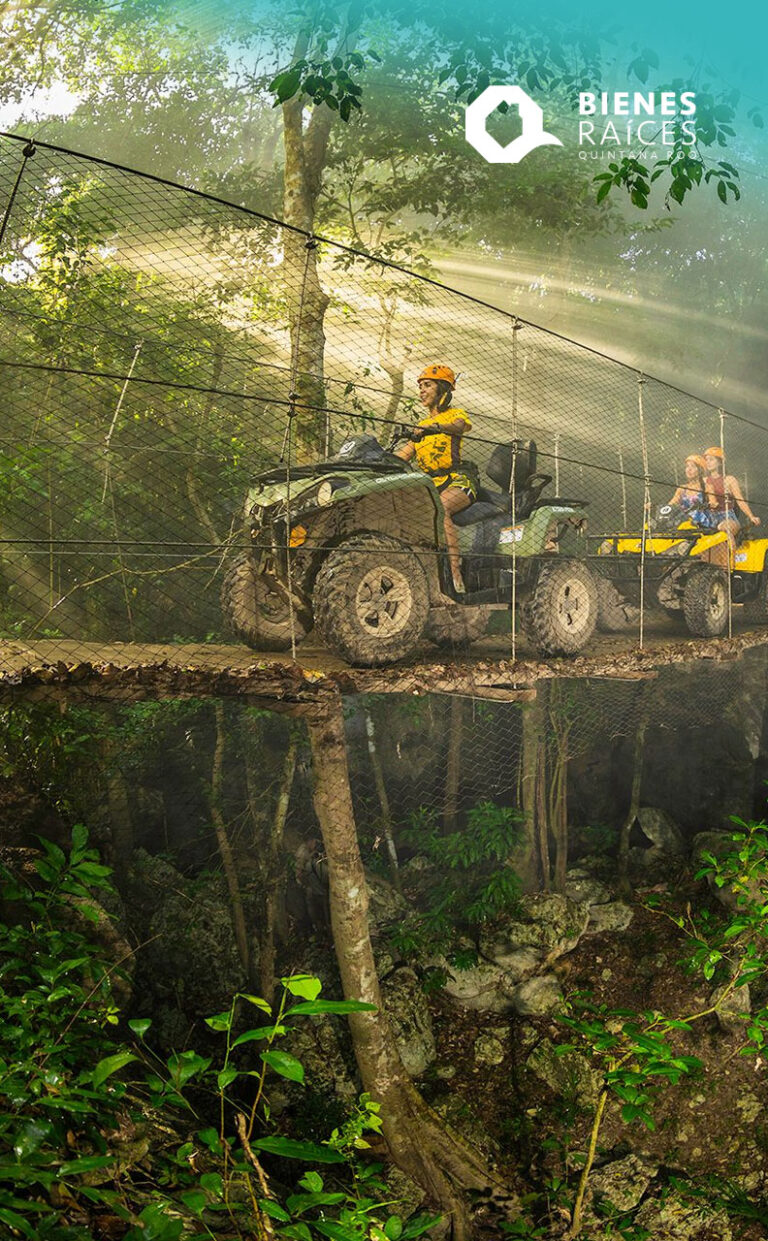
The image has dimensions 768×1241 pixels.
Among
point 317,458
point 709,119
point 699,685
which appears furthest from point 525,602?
point 699,685

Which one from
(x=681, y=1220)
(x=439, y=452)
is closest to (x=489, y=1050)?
(x=681, y=1220)

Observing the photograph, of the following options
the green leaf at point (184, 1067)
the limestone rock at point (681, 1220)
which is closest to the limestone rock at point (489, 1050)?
the limestone rock at point (681, 1220)

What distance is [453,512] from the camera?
4371 millimetres

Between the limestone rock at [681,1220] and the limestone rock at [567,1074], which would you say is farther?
the limestone rock at [567,1074]

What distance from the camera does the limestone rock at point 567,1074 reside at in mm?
5121

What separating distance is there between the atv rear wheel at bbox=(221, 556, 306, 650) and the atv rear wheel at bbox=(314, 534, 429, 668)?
588 millimetres

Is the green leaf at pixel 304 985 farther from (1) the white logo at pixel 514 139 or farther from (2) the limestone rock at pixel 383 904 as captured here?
(1) the white logo at pixel 514 139

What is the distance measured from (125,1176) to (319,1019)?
3951mm

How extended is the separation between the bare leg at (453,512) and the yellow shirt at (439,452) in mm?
82

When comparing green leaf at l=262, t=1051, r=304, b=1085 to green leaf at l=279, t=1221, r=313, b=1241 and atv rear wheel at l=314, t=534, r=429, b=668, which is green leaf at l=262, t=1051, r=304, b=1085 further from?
atv rear wheel at l=314, t=534, r=429, b=668

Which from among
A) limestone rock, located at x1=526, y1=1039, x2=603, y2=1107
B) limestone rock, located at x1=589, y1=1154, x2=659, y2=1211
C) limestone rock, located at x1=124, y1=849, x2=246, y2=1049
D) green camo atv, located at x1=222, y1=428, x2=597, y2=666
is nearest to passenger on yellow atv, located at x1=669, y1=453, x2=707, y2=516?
green camo atv, located at x1=222, y1=428, x2=597, y2=666

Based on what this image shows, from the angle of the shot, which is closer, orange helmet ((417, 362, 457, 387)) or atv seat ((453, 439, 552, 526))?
orange helmet ((417, 362, 457, 387))

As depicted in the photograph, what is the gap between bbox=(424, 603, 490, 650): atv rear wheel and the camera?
4496 millimetres

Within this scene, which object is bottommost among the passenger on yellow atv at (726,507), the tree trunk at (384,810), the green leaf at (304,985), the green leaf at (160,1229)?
the tree trunk at (384,810)
